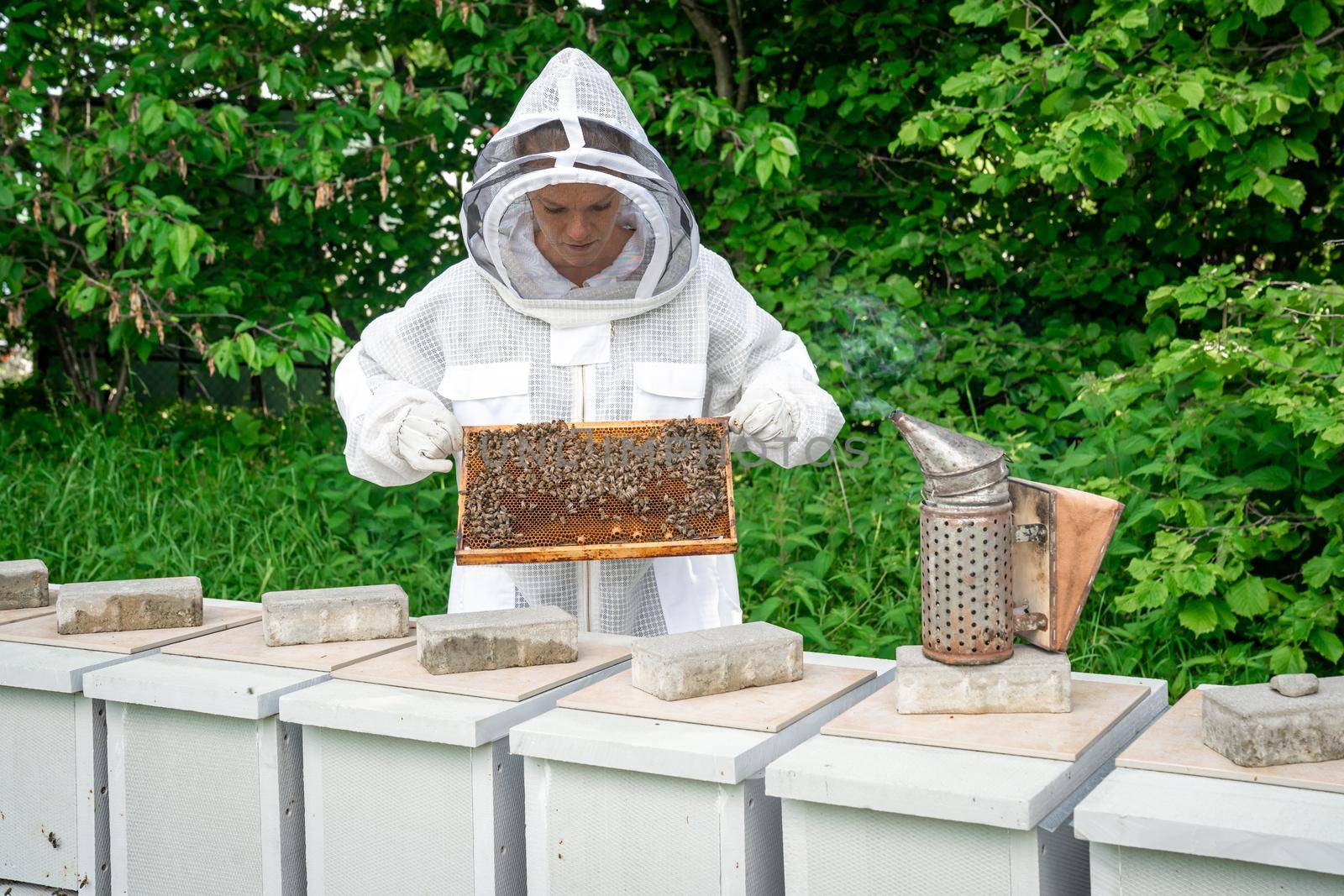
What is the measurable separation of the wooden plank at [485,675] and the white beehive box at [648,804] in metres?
0.15

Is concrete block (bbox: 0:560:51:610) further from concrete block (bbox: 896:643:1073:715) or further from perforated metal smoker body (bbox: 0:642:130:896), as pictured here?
concrete block (bbox: 896:643:1073:715)

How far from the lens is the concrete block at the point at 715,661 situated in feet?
5.70

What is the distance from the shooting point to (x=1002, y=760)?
1.47 meters

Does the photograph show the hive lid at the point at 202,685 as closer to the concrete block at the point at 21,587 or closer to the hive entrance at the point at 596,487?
the hive entrance at the point at 596,487

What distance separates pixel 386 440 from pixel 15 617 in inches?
35.2

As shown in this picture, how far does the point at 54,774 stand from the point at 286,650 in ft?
1.45

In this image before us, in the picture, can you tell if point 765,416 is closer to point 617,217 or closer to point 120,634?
point 617,217

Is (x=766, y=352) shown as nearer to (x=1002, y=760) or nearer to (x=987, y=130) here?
(x=1002, y=760)

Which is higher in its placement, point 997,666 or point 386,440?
point 386,440

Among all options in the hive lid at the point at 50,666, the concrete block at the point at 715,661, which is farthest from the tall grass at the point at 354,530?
the hive lid at the point at 50,666

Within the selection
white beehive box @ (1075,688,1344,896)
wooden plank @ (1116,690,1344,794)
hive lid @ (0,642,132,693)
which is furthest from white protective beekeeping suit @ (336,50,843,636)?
white beehive box @ (1075,688,1344,896)

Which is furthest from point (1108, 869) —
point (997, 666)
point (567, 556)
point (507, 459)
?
point (507, 459)

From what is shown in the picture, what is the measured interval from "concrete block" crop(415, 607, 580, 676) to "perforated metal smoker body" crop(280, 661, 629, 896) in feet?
0.32

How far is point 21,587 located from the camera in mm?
2553
